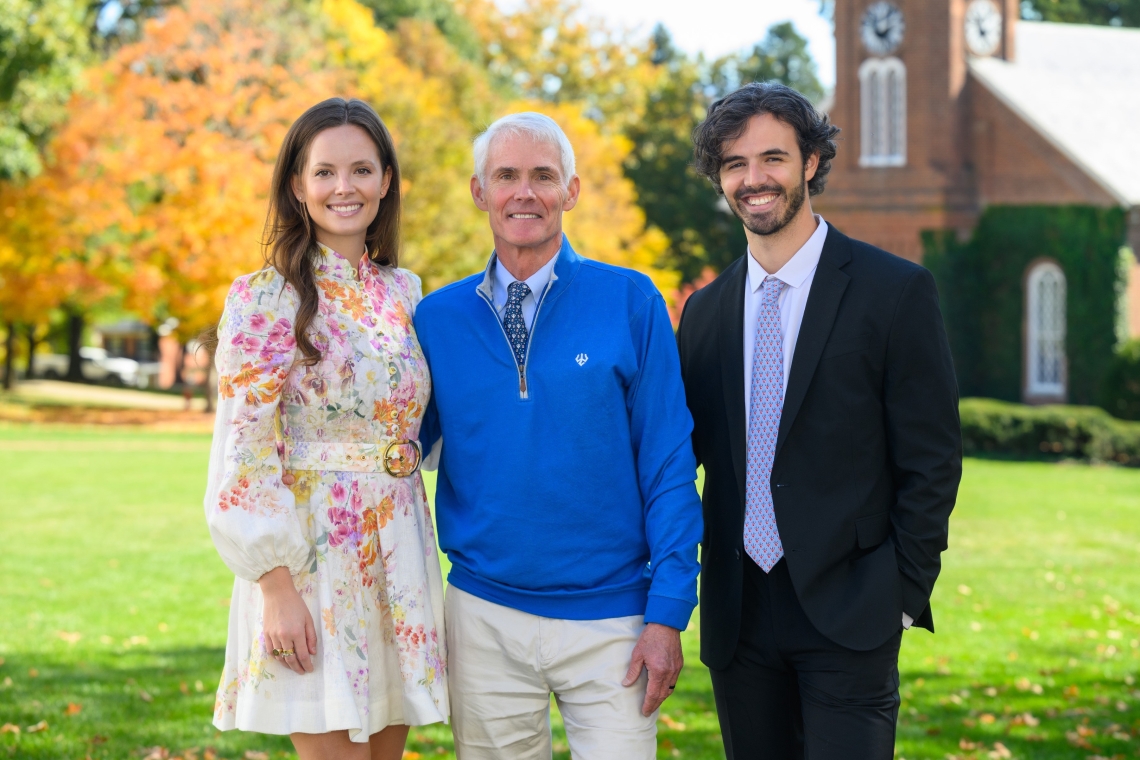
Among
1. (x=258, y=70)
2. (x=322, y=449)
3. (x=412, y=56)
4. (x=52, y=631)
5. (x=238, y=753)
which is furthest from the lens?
(x=412, y=56)

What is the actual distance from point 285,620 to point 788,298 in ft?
5.79

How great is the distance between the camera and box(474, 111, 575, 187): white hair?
3410 millimetres

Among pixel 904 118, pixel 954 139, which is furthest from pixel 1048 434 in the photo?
pixel 904 118

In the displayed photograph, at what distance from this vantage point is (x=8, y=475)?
1750cm

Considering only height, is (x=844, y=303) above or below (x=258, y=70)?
below

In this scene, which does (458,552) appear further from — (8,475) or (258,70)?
(258,70)

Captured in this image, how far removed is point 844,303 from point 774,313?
215mm

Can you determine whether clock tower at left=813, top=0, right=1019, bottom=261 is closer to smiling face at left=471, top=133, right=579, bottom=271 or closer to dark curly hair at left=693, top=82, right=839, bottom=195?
dark curly hair at left=693, top=82, right=839, bottom=195

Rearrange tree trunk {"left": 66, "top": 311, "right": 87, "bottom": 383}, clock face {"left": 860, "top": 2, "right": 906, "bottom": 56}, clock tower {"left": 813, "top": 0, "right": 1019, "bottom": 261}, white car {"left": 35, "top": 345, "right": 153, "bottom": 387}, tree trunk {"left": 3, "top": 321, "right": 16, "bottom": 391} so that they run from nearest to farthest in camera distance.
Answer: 1. clock tower {"left": 813, "top": 0, "right": 1019, "bottom": 261}
2. clock face {"left": 860, "top": 2, "right": 906, "bottom": 56}
3. tree trunk {"left": 3, "top": 321, "right": 16, "bottom": 391}
4. tree trunk {"left": 66, "top": 311, "right": 87, "bottom": 383}
5. white car {"left": 35, "top": 345, "right": 153, "bottom": 387}

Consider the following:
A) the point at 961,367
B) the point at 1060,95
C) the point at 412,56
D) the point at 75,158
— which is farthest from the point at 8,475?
the point at 1060,95

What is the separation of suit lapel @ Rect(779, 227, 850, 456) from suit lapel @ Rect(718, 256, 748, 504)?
0.42 feet

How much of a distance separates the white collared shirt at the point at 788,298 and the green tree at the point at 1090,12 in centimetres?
4354

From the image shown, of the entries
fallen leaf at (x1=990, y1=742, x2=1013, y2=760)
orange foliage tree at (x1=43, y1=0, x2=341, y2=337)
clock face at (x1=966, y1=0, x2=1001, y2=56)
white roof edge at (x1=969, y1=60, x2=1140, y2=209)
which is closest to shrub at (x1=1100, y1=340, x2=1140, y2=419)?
white roof edge at (x1=969, y1=60, x2=1140, y2=209)

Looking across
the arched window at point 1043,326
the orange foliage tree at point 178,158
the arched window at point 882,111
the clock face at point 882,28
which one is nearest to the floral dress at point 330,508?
the orange foliage tree at point 178,158
